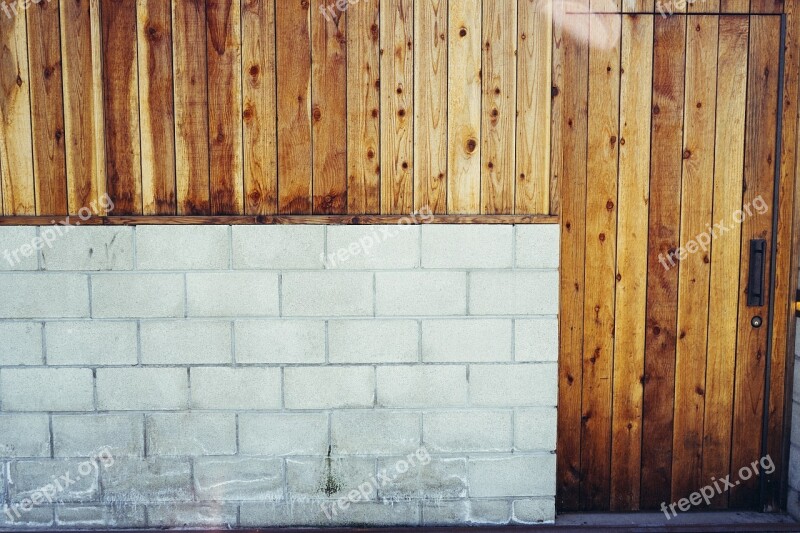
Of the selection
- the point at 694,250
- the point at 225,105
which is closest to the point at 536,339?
the point at 694,250

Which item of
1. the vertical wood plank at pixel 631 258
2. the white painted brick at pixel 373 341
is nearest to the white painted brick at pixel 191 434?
the white painted brick at pixel 373 341

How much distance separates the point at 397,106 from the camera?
2408mm

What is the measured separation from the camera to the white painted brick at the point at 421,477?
2479 millimetres

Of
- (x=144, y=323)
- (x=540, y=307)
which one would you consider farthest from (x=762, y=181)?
(x=144, y=323)

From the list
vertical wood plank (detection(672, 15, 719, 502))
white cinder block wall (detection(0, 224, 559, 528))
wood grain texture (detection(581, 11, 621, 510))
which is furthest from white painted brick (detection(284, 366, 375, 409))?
vertical wood plank (detection(672, 15, 719, 502))

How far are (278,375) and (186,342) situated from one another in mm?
422

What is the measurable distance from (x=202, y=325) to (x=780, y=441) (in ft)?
9.08

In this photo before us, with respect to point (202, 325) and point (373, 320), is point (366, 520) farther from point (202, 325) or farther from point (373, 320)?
point (202, 325)

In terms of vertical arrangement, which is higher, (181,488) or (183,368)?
(183,368)

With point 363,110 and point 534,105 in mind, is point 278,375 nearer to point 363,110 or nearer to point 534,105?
point 363,110

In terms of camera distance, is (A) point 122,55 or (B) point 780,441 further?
(B) point 780,441

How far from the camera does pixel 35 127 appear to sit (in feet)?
7.90

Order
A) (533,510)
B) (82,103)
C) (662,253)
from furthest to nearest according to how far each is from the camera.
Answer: (662,253) → (533,510) → (82,103)

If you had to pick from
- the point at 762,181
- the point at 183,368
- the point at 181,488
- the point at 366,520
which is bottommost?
the point at 366,520
